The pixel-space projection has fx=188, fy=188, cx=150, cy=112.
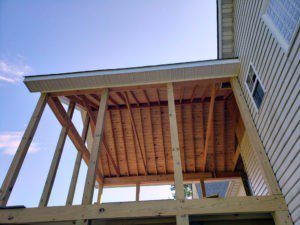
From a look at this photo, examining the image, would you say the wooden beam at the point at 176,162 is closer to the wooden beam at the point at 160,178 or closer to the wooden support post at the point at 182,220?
the wooden support post at the point at 182,220

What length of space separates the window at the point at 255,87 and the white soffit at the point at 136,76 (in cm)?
68

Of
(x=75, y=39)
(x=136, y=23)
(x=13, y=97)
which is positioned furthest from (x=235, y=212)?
(x=13, y=97)

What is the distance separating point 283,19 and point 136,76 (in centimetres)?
310

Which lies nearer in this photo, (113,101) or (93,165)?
(93,165)

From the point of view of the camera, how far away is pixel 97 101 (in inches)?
272

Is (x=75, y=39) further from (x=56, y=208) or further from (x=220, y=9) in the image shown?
(x=56, y=208)

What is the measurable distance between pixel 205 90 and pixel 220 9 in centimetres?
244

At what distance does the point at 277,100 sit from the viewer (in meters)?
3.05

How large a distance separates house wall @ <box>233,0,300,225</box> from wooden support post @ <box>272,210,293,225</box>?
0.08 m

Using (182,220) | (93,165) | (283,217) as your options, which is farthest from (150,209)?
(283,217)

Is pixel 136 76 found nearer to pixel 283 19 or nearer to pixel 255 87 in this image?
pixel 255 87

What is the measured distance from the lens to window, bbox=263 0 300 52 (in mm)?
2525

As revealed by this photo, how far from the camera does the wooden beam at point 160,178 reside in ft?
28.9

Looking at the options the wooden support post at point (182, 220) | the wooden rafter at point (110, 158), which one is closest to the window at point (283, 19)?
the wooden support post at point (182, 220)
